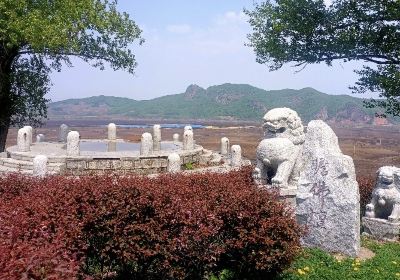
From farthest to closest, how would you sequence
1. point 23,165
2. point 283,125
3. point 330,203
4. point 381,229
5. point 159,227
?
point 23,165
point 381,229
point 283,125
point 330,203
point 159,227

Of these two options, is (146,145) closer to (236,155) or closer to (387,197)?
(236,155)

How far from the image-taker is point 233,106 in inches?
5615

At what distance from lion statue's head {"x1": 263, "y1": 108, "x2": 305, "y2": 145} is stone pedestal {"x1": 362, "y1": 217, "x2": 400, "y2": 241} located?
2.31 meters

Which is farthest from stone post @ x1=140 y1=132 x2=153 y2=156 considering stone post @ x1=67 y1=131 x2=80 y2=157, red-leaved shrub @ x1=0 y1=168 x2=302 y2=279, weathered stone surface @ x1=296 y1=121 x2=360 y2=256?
red-leaved shrub @ x1=0 y1=168 x2=302 y2=279

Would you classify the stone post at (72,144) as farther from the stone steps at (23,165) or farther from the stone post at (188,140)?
the stone post at (188,140)

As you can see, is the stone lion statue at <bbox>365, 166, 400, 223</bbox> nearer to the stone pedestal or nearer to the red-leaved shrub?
the stone pedestal

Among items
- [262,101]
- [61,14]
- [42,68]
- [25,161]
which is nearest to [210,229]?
[25,161]

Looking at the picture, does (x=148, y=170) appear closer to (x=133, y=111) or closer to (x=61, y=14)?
(x=61, y=14)

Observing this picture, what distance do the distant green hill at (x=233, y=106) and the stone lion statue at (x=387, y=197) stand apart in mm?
112242

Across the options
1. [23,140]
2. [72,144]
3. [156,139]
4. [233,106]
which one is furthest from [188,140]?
[233,106]

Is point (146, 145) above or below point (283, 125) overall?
below

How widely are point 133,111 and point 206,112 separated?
28.7 meters

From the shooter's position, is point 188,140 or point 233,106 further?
point 233,106

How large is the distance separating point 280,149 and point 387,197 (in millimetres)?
2664
